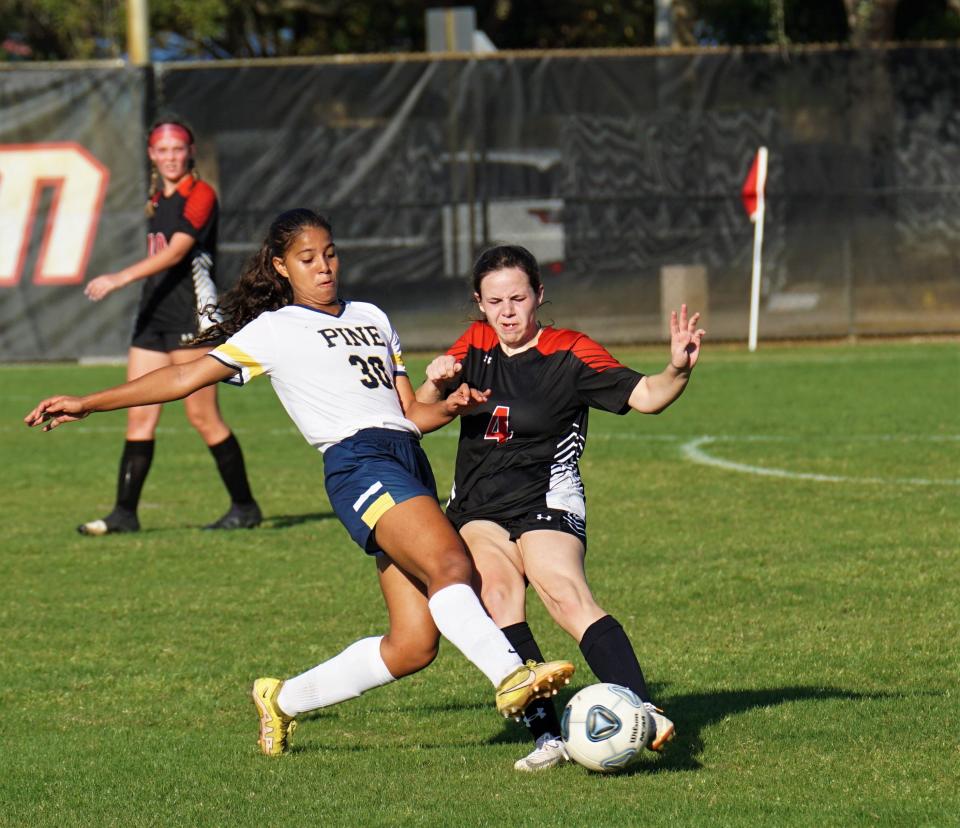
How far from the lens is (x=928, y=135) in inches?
743

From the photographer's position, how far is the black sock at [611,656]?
4.85m

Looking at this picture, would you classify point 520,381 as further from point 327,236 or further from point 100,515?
point 100,515

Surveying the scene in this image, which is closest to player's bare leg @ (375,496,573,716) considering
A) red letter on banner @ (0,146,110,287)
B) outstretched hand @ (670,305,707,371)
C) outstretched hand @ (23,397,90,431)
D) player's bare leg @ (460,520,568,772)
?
player's bare leg @ (460,520,568,772)

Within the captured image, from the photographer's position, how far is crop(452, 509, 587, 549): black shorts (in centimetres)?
511

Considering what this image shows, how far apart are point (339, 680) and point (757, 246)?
14091 millimetres

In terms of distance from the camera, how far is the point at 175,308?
9.32m

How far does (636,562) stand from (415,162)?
11.2 m

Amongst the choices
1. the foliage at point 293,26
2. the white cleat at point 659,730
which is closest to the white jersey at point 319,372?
the white cleat at point 659,730

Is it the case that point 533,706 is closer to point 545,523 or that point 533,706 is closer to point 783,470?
A: point 545,523

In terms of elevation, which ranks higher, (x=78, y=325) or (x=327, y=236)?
(x=327, y=236)

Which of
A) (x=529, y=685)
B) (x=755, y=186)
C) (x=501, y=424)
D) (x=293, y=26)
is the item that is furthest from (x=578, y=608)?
(x=293, y=26)

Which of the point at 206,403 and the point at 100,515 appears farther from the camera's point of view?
the point at 100,515

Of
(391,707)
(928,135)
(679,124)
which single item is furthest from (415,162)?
(391,707)

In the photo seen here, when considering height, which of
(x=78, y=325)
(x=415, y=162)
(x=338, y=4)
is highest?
(x=338, y=4)
